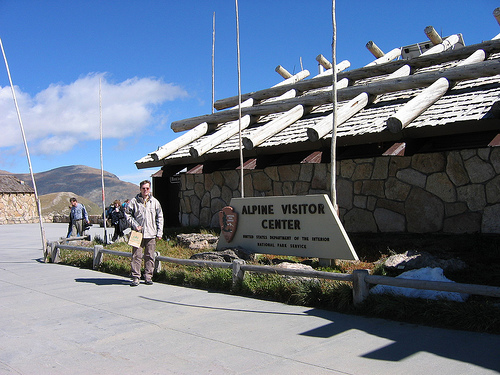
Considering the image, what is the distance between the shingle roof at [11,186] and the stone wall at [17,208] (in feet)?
1.13

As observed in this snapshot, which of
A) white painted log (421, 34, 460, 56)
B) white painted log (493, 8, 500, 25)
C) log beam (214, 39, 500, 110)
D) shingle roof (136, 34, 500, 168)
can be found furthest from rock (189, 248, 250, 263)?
white painted log (493, 8, 500, 25)

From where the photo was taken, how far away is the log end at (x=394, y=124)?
830 cm

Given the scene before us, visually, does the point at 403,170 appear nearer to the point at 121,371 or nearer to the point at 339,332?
the point at 339,332

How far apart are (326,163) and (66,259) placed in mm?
6695

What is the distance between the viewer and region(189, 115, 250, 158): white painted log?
11875 millimetres

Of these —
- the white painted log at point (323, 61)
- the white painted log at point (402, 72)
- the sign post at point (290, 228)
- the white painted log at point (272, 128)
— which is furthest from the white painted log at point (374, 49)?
the sign post at point (290, 228)

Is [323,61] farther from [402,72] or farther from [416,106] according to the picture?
[416,106]

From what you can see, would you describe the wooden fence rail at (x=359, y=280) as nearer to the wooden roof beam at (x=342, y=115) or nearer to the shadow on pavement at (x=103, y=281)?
the shadow on pavement at (x=103, y=281)

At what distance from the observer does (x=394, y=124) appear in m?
8.36

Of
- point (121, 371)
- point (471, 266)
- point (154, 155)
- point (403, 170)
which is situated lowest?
point (121, 371)

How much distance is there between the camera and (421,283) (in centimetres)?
539

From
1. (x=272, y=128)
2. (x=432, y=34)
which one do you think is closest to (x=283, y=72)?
(x=432, y=34)

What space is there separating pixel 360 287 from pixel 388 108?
5732mm

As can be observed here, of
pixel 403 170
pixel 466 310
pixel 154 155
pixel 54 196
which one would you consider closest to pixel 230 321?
pixel 466 310
